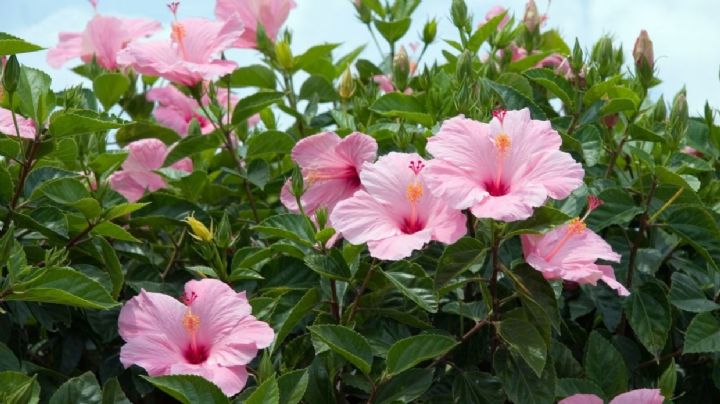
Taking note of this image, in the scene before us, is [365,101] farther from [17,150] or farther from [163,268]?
[17,150]

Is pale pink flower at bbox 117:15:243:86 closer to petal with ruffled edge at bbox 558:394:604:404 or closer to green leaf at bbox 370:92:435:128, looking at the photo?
green leaf at bbox 370:92:435:128

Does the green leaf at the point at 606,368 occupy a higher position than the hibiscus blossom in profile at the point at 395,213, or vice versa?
the hibiscus blossom in profile at the point at 395,213

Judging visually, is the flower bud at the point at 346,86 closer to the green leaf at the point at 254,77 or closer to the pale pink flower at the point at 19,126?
the green leaf at the point at 254,77

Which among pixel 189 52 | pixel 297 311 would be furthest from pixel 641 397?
pixel 189 52

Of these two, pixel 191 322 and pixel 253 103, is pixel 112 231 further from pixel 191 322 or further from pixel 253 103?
pixel 253 103

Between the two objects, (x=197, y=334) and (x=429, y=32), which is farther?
(x=429, y=32)

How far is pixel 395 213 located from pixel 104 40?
145cm

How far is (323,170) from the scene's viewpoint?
7.20 ft

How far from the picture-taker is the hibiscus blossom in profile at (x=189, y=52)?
92.9 inches

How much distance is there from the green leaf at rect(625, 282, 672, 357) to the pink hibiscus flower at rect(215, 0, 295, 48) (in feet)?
3.88

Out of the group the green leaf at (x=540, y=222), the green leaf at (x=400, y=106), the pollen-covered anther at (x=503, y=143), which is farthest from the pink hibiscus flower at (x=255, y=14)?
the green leaf at (x=540, y=222)

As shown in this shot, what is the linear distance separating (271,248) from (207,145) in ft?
2.05

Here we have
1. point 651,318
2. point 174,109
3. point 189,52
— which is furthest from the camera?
point 174,109

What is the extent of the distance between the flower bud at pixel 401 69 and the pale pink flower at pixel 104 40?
772mm
